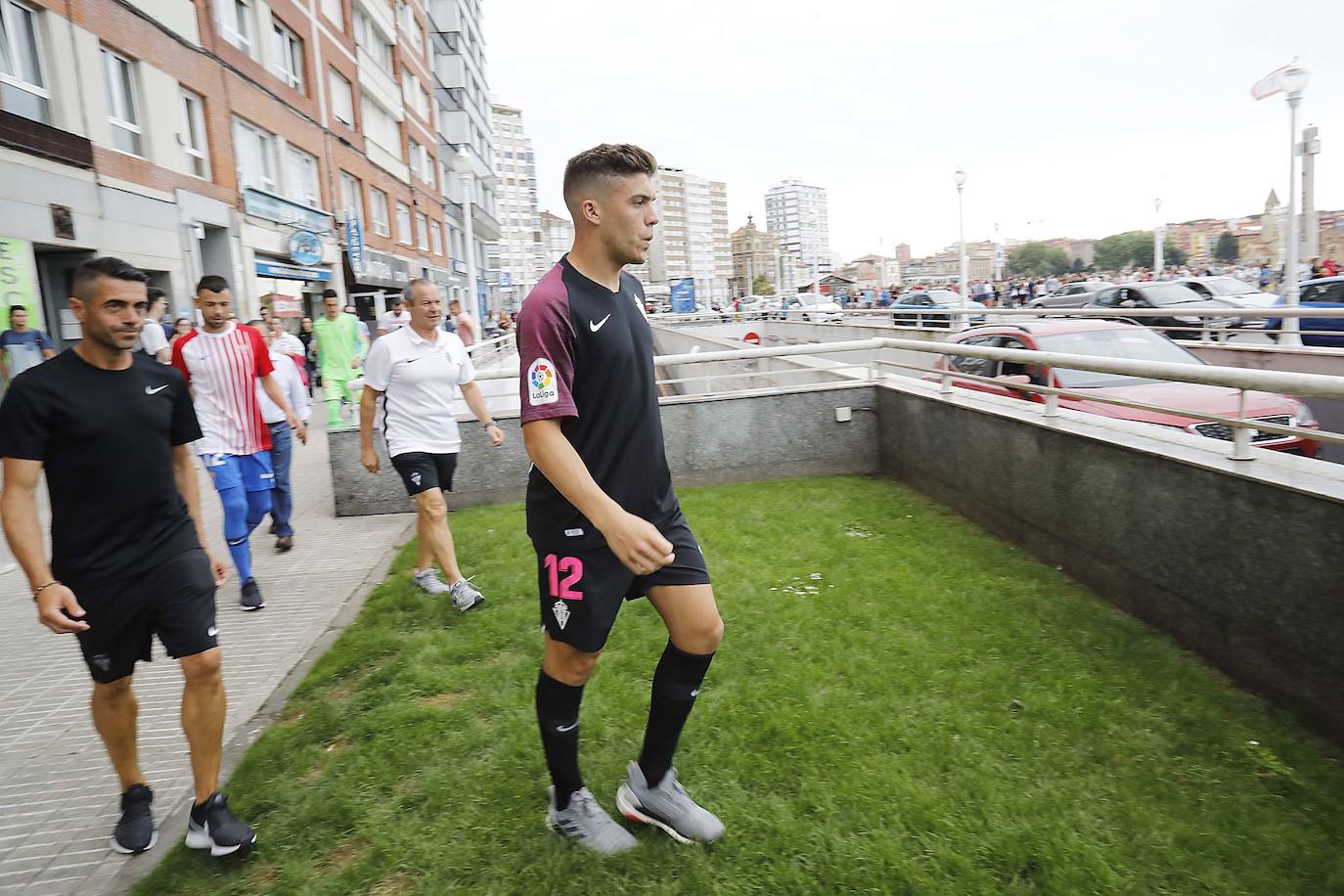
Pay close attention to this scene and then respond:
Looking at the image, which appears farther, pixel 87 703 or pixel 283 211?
pixel 283 211

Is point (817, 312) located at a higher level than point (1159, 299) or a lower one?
higher

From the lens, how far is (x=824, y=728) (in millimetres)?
3670

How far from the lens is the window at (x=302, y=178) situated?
2345 centimetres

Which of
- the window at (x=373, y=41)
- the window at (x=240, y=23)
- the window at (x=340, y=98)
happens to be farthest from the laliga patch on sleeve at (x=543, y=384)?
the window at (x=373, y=41)

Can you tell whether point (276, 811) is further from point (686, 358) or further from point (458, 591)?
point (686, 358)

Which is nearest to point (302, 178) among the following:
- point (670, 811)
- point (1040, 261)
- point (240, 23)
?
point (240, 23)

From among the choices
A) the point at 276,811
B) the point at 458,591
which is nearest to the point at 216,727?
the point at 276,811

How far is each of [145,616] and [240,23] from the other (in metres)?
23.2

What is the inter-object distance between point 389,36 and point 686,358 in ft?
112

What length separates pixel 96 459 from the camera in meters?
2.97

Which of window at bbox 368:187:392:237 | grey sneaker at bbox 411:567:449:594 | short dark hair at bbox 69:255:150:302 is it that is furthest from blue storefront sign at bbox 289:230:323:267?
short dark hair at bbox 69:255:150:302

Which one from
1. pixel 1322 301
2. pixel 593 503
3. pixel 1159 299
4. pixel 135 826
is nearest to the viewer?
pixel 593 503

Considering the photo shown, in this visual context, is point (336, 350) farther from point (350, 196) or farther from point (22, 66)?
point (350, 196)

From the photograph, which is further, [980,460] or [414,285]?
[980,460]
